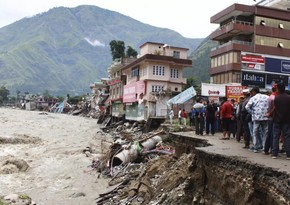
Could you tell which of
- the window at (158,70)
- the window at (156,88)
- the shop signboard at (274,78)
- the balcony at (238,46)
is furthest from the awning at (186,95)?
the balcony at (238,46)

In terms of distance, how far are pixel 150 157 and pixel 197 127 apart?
4.02 metres

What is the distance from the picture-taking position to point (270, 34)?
146 ft

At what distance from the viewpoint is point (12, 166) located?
787 inches

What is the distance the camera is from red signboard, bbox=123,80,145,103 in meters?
44.3

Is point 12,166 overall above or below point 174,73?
below

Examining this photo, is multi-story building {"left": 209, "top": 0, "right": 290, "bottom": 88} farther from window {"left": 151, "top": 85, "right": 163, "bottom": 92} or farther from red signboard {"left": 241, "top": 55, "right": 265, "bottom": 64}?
red signboard {"left": 241, "top": 55, "right": 265, "bottom": 64}

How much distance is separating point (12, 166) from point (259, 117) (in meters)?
15.6

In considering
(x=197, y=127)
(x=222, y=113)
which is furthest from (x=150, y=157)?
(x=222, y=113)

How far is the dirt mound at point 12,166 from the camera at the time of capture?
19281 millimetres

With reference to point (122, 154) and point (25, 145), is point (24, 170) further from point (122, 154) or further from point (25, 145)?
point (25, 145)

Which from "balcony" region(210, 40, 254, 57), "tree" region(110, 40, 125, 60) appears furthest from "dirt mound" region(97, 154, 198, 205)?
"tree" region(110, 40, 125, 60)

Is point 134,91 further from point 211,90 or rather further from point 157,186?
point 157,186

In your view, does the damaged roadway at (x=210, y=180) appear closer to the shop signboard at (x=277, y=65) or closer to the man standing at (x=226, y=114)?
the man standing at (x=226, y=114)

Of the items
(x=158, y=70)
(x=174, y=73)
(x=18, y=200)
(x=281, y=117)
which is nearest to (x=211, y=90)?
(x=158, y=70)
